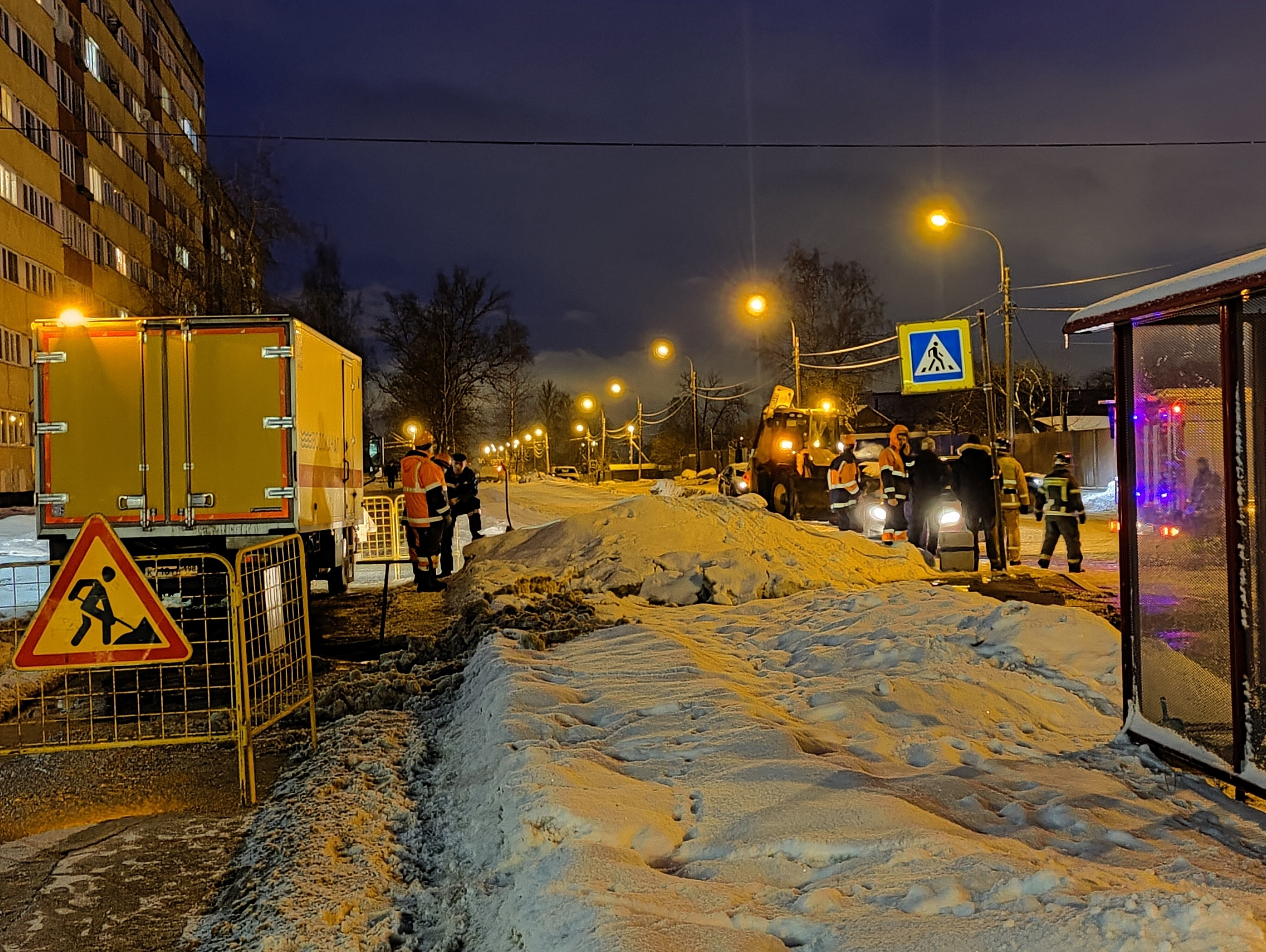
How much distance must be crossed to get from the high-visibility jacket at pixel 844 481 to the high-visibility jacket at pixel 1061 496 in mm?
3756

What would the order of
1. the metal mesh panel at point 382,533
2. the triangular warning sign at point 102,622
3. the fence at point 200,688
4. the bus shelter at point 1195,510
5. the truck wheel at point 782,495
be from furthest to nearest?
the truck wheel at point 782,495 < the metal mesh panel at point 382,533 < the fence at point 200,688 < the triangular warning sign at point 102,622 < the bus shelter at point 1195,510

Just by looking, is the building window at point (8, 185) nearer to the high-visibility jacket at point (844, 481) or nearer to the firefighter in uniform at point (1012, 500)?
the high-visibility jacket at point (844, 481)

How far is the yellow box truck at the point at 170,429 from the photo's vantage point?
33.4ft

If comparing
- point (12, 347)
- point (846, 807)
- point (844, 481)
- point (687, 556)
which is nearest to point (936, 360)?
point (844, 481)

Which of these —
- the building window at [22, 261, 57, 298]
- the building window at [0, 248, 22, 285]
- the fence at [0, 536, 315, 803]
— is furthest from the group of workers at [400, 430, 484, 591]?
the building window at [22, 261, 57, 298]

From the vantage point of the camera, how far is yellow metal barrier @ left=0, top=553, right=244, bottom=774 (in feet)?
19.4

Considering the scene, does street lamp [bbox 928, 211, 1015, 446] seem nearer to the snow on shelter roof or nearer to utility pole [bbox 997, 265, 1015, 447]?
utility pole [bbox 997, 265, 1015, 447]

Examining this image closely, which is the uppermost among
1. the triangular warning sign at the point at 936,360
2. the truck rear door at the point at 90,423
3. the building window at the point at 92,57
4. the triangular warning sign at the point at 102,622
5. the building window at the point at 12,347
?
the building window at the point at 92,57

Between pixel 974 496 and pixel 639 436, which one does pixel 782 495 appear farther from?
pixel 639 436

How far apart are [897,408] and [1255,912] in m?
80.9

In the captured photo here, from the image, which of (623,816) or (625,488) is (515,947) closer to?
(623,816)

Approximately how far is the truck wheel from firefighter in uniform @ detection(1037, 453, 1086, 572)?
787 centimetres

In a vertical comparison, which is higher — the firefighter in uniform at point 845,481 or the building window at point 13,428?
the building window at point 13,428

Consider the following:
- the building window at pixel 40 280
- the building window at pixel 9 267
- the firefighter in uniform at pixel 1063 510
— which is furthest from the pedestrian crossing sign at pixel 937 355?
the building window at pixel 40 280
